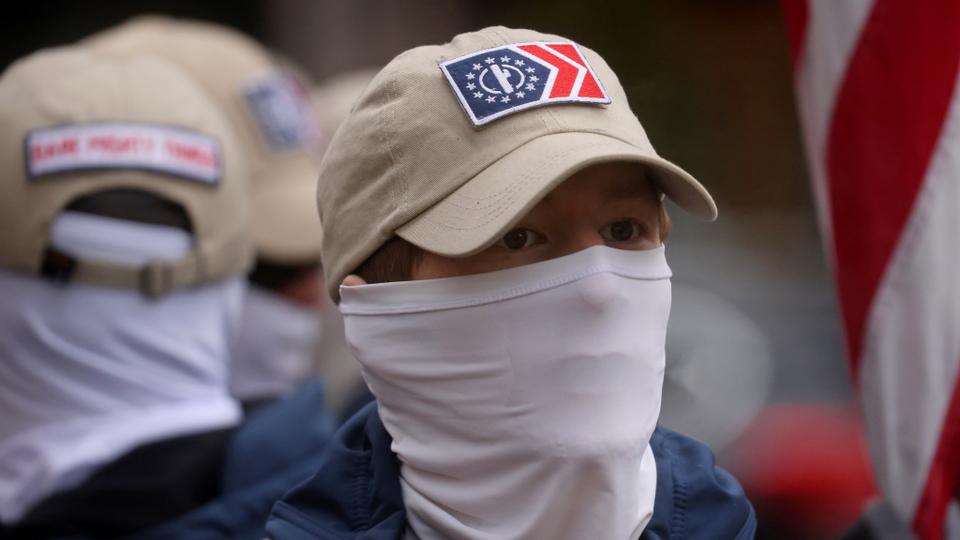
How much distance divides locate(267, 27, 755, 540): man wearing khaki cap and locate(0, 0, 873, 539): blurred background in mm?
261

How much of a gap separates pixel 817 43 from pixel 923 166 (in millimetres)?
359

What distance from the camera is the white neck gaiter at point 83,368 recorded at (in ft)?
A: 8.92

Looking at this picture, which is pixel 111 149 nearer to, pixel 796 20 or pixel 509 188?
pixel 509 188

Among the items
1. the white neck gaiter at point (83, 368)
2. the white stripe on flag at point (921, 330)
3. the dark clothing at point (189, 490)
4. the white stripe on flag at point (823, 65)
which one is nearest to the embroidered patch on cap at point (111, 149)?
the white neck gaiter at point (83, 368)

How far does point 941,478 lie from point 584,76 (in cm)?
132

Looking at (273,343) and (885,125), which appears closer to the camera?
(885,125)

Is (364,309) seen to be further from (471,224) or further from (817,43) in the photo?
(817,43)

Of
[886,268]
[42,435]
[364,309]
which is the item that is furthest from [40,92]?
[886,268]

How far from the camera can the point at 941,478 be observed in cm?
268

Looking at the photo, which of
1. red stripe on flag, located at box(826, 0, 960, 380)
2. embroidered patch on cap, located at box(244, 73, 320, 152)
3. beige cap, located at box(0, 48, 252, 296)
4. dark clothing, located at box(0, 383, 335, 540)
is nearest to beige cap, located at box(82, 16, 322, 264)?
embroidered patch on cap, located at box(244, 73, 320, 152)

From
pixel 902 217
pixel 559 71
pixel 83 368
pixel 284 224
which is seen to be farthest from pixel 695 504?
pixel 284 224

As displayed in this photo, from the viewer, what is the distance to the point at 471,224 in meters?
1.81

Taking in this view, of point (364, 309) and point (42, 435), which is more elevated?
point (364, 309)

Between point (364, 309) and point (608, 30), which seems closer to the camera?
point (364, 309)
